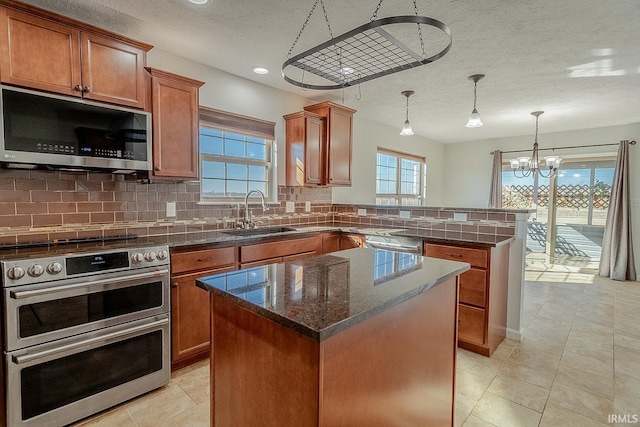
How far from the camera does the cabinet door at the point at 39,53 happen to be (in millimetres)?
1836

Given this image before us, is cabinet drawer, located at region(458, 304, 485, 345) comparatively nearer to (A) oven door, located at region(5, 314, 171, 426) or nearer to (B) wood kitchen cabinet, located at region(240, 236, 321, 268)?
(B) wood kitchen cabinet, located at region(240, 236, 321, 268)

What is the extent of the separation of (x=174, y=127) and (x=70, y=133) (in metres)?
0.68

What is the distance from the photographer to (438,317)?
1.57 m

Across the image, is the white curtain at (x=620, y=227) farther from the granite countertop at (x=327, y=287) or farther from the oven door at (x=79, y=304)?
the oven door at (x=79, y=304)

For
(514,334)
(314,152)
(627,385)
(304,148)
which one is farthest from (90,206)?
(627,385)

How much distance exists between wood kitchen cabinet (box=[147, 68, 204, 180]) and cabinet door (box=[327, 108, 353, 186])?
161 cm

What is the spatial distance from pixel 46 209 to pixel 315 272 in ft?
6.65

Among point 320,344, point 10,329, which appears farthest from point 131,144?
point 320,344

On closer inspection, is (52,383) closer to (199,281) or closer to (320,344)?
(199,281)

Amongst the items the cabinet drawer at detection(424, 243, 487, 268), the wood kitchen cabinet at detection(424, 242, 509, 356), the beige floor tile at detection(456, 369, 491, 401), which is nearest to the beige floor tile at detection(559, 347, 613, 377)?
the wood kitchen cabinet at detection(424, 242, 509, 356)

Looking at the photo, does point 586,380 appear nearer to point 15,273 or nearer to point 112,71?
point 15,273

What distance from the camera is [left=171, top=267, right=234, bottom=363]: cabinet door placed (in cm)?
234

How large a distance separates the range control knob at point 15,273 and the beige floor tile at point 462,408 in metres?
2.51

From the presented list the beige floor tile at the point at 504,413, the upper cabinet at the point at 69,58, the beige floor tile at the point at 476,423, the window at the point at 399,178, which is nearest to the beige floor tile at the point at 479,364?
the beige floor tile at the point at 504,413
